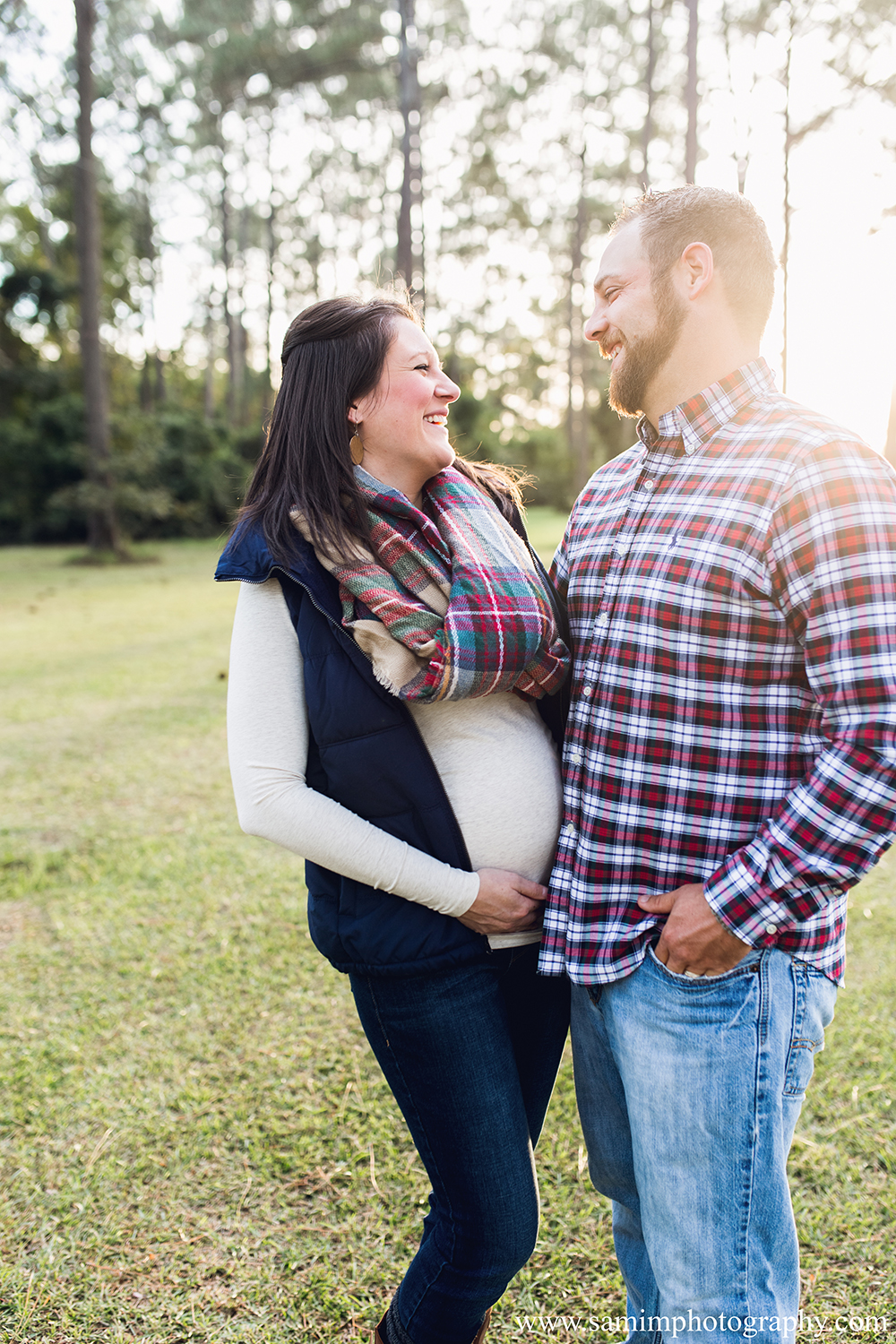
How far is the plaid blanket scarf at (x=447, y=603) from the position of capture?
1.48 meters

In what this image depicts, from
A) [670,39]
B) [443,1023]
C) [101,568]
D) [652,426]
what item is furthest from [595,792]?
[670,39]

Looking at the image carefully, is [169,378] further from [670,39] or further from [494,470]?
[494,470]

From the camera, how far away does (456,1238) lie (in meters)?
1.52

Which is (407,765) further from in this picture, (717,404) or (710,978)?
(717,404)

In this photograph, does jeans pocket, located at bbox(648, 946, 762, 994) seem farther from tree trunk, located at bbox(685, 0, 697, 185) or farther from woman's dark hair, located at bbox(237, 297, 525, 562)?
tree trunk, located at bbox(685, 0, 697, 185)

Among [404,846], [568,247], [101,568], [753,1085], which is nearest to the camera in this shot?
[753,1085]

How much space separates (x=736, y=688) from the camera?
138cm

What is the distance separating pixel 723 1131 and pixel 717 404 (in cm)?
118

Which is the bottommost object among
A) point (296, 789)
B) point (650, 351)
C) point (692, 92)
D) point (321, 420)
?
point (296, 789)

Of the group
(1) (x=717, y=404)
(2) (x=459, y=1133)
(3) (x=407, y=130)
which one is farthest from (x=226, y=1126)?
(3) (x=407, y=130)

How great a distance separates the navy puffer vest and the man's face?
67 centimetres

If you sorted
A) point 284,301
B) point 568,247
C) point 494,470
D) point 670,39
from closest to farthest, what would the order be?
point 494,470
point 670,39
point 568,247
point 284,301

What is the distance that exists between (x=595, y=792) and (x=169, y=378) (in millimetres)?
41928

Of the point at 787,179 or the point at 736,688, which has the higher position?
the point at 787,179
